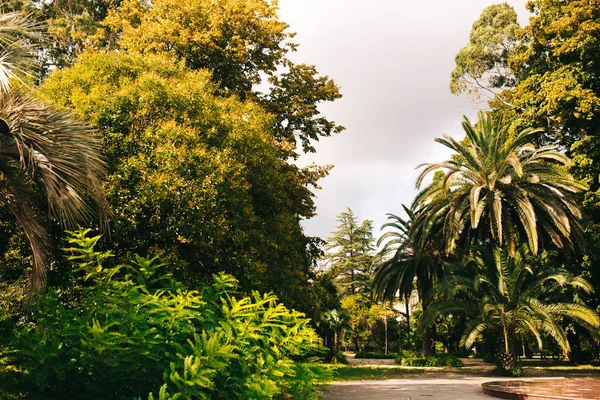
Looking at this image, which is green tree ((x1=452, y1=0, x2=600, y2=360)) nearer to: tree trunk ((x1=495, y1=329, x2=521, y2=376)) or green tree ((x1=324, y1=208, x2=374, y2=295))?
tree trunk ((x1=495, y1=329, x2=521, y2=376))

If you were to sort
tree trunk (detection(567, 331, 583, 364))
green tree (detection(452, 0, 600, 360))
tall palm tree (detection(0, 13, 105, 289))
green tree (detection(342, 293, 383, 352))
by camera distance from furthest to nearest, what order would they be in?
green tree (detection(342, 293, 383, 352)) → tree trunk (detection(567, 331, 583, 364)) → green tree (detection(452, 0, 600, 360)) → tall palm tree (detection(0, 13, 105, 289))

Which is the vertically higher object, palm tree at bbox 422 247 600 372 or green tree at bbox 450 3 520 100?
green tree at bbox 450 3 520 100

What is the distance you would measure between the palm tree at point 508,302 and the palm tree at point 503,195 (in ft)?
3.87

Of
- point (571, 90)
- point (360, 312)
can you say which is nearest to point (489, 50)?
point (571, 90)

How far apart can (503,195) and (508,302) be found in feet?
15.0

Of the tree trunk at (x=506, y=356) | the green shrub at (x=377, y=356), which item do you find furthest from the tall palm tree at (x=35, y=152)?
the green shrub at (x=377, y=356)

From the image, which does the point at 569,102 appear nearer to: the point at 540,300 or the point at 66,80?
the point at 540,300

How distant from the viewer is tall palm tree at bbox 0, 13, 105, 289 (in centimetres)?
728

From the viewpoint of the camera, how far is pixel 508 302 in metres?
20.2

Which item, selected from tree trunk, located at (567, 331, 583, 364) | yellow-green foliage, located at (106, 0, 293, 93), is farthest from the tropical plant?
tree trunk, located at (567, 331, 583, 364)

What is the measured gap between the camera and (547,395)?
998cm

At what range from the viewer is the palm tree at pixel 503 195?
65.0ft

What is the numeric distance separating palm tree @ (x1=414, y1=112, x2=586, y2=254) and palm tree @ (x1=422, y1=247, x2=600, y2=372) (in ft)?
3.87

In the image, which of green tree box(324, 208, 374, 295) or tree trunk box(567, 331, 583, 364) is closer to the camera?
tree trunk box(567, 331, 583, 364)
